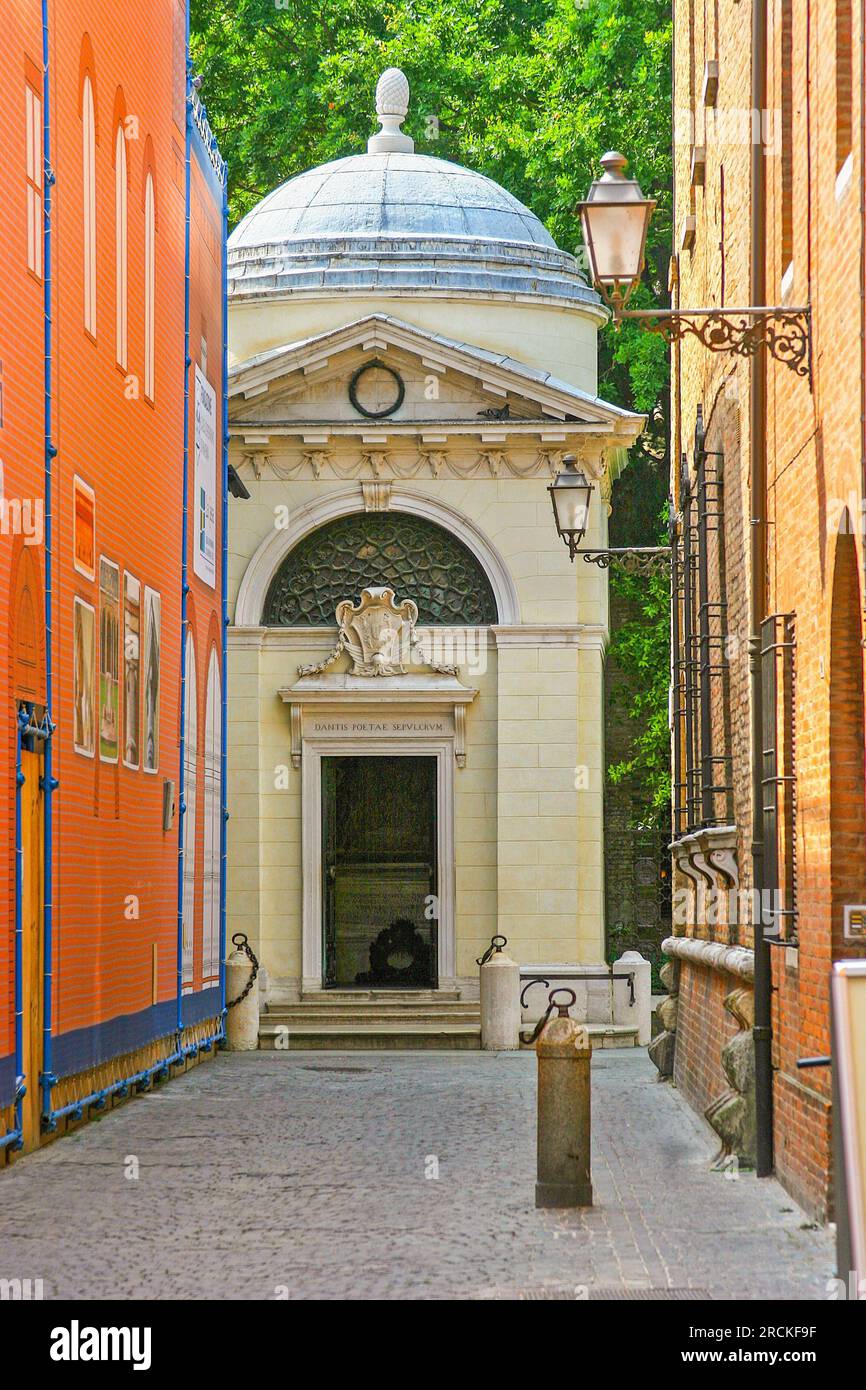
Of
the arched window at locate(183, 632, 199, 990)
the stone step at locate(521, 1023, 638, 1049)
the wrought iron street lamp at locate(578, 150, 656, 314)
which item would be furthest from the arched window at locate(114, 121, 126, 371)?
the stone step at locate(521, 1023, 638, 1049)

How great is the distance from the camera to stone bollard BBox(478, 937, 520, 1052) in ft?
77.5

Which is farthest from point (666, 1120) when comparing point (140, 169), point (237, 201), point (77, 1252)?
point (237, 201)

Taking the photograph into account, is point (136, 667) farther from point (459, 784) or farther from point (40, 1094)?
point (459, 784)

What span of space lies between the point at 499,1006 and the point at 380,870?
4269 mm

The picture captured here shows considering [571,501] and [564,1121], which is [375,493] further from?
[564,1121]

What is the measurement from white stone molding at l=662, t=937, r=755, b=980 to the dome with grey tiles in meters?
11.3

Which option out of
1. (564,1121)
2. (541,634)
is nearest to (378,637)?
(541,634)

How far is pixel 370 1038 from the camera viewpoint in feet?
77.7

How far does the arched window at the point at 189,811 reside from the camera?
20422mm

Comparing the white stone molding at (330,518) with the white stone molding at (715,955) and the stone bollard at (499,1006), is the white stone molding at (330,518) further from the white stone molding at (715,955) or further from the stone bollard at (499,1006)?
the white stone molding at (715,955)

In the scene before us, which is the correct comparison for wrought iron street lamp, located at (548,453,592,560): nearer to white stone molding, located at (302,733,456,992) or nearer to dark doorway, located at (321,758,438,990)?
white stone molding, located at (302,733,456,992)

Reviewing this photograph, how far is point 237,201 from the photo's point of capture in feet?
121

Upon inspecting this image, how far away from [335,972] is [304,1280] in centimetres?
1832

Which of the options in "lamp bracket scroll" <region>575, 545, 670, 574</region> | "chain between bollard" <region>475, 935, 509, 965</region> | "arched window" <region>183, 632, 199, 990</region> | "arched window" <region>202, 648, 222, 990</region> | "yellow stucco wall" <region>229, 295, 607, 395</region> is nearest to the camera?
"lamp bracket scroll" <region>575, 545, 670, 574</region>
